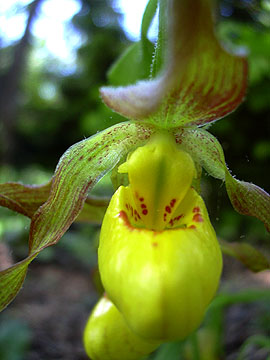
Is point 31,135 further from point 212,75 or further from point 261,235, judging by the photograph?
point 212,75

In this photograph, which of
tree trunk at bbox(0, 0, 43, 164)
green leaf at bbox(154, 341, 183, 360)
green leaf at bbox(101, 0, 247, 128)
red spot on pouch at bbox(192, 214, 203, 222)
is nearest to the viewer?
green leaf at bbox(101, 0, 247, 128)

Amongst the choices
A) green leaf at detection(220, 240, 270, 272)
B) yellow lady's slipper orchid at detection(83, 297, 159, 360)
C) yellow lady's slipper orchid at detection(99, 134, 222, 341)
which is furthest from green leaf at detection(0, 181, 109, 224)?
green leaf at detection(220, 240, 270, 272)

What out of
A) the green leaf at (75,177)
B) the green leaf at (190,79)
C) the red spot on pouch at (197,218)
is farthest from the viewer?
the green leaf at (75,177)

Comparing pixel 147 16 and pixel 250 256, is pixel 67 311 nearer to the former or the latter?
pixel 250 256

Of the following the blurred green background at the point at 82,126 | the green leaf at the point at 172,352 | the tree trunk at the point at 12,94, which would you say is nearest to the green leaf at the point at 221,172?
the blurred green background at the point at 82,126

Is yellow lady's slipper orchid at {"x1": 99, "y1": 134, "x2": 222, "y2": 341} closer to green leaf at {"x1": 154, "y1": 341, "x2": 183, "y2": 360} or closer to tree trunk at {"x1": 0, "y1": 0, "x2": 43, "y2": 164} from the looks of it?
green leaf at {"x1": 154, "y1": 341, "x2": 183, "y2": 360}

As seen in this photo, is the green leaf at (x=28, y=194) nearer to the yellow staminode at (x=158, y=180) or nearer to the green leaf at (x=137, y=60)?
the yellow staminode at (x=158, y=180)
